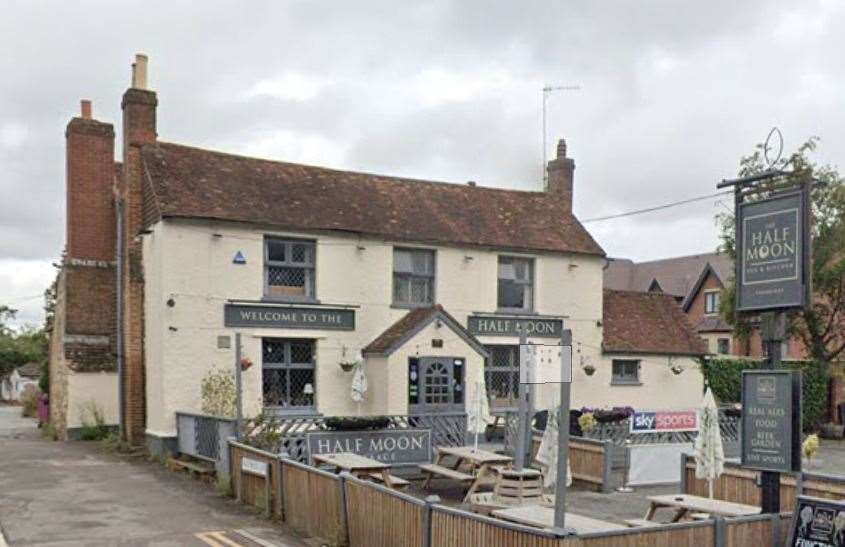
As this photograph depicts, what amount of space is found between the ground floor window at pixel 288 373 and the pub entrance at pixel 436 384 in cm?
248

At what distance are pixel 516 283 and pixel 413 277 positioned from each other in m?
3.25

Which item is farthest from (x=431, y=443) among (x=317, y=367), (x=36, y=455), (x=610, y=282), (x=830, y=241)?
(x=610, y=282)

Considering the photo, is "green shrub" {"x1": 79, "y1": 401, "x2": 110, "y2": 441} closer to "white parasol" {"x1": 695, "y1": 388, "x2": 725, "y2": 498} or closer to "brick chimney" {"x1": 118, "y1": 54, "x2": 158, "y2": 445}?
"brick chimney" {"x1": 118, "y1": 54, "x2": 158, "y2": 445}

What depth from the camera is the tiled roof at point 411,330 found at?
2061cm

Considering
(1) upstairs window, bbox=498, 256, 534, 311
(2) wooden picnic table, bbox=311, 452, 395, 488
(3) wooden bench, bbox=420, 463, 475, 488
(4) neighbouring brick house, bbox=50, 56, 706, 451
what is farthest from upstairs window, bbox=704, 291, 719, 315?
(2) wooden picnic table, bbox=311, 452, 395, 488

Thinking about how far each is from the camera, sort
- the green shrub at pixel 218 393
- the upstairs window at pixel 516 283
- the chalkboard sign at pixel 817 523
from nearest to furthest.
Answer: the chalkboard sign at pixel 817 523
the green shrub at pixel 218 393
the upstairs window at pixel 516 283

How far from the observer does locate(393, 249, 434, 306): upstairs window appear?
22.3 m

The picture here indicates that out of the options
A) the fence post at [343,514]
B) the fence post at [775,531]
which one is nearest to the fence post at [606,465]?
the fence post at [343,514]

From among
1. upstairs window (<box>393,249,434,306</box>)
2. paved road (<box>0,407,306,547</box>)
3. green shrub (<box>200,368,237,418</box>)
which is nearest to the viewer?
paved road (<box>0,407,306,547</box>)

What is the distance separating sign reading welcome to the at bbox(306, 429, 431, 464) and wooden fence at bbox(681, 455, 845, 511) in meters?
5.48

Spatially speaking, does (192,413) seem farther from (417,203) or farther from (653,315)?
(653,315)

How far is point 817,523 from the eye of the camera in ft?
27.6

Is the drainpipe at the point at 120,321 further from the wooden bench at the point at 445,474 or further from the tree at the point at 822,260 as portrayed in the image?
the tree at the point at 822,260

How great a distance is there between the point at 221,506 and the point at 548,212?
15.5 m
